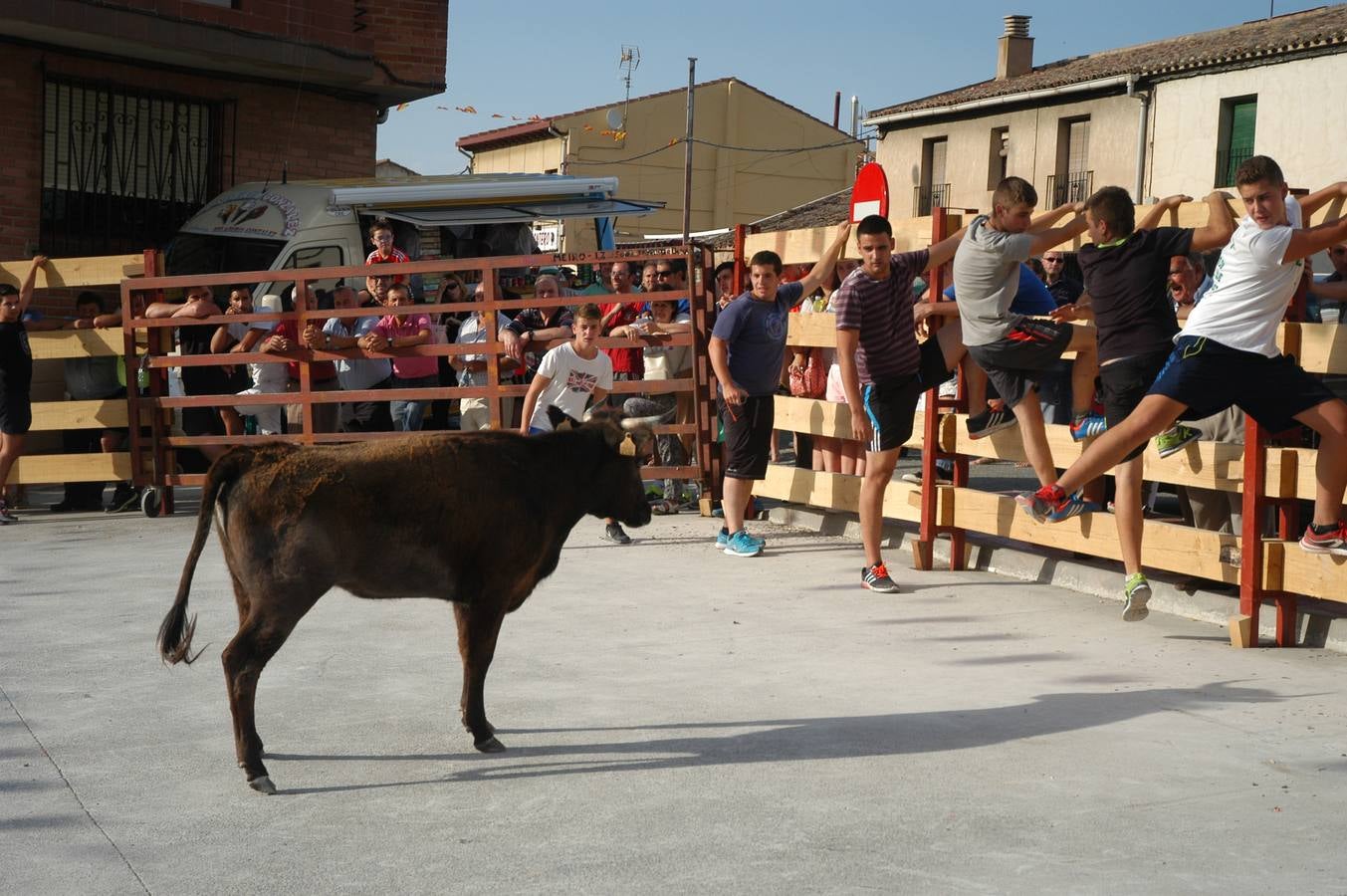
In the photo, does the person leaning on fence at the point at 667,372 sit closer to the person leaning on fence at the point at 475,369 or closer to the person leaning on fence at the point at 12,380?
the person leaning on fence at the point at 475,369

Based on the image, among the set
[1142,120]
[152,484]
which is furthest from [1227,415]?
[1142,120]

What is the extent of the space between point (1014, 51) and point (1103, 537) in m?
36.9

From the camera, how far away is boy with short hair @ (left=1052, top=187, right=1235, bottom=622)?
7.09 metres

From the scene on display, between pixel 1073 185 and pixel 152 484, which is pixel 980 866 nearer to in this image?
pixel 152 484

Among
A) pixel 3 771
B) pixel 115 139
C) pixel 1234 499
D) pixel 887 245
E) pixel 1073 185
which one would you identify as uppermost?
pixel 1073 185

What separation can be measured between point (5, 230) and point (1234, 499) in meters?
14.1

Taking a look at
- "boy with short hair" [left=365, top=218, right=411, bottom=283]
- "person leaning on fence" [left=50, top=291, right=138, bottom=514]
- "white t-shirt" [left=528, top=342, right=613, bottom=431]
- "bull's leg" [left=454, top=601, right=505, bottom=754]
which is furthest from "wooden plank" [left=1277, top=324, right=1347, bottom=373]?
"person leaning on fence" [left=50, top=291, right=138, bottom=514]

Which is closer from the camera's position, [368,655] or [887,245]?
[368,655]

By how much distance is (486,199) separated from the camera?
15711 mm

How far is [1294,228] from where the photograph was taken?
21.5 feet

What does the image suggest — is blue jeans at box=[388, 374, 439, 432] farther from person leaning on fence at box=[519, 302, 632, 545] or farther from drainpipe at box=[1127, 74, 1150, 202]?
drainpipe at box=[1127, 74, 1150, 202]

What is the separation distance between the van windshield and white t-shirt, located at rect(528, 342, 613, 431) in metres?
6.38

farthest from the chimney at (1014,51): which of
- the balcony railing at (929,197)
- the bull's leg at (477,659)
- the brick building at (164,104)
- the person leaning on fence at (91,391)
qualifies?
the bull's leg at (477,659)

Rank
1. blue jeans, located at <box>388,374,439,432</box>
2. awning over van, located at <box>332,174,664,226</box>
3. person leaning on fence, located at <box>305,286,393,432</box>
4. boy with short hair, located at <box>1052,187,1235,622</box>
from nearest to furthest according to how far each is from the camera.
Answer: boy with short hair, located at <box>1052,187,1235,622</box>, blue jeans, located at <box>388,374,439,432</box>, person leaning on fence, located at <box>305,286,393,432</box>, awning over van, located at <box>332,174,664,226</box>
